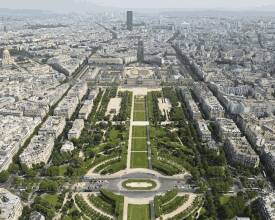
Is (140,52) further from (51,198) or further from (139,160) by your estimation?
A: (51,198)

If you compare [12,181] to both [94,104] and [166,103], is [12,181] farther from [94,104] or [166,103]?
[166,103]

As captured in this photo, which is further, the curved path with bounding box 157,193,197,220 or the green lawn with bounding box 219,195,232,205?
the green lawn with bounding box 219,195,232,205

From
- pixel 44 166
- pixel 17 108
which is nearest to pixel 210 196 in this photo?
pixel 44 166

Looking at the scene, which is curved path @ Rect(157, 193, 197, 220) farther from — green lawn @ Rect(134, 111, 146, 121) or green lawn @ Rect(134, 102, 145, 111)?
green lawn @ Rect(134, 102, 145, 111)

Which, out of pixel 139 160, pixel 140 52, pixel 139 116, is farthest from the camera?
pixel 140 52

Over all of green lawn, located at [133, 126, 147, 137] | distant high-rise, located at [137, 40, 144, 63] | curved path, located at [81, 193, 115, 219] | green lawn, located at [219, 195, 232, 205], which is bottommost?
curved path, located at [81, 193, 115, 219]

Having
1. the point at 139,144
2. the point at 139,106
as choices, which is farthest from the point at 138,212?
the point at 139,106

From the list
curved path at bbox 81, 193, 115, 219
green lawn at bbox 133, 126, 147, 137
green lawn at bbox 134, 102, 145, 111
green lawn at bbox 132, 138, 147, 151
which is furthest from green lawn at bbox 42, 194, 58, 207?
green lawn at bbox 134, 102, 145, 111
